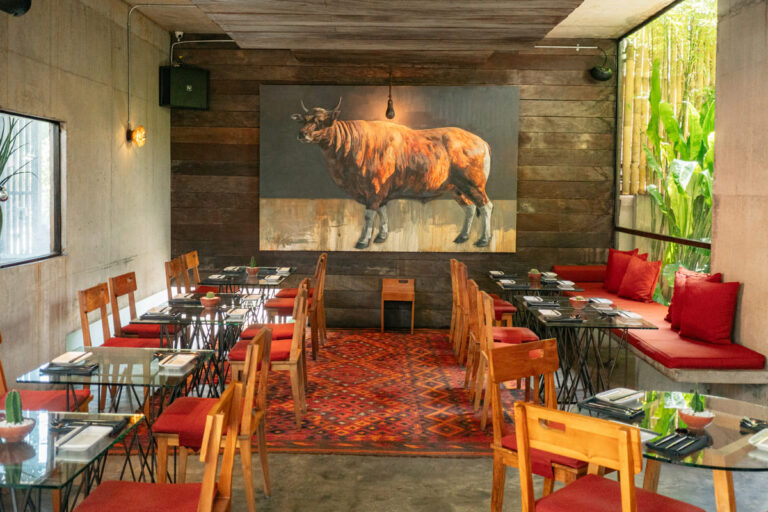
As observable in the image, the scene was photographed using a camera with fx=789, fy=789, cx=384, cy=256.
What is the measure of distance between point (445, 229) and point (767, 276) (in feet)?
14.6

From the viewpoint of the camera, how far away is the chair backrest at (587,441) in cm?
268

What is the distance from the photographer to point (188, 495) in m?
3.09

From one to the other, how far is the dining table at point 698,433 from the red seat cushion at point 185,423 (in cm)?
186

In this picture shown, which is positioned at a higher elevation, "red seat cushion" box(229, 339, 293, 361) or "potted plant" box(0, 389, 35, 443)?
"potted plant" box(0, 389, 35, 443)

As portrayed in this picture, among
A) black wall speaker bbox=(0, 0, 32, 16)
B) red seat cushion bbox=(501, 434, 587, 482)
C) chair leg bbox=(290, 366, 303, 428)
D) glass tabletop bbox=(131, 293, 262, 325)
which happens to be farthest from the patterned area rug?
black wall speaker bbox=(0, 0, 32, 16)

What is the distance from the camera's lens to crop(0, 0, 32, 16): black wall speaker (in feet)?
16.5

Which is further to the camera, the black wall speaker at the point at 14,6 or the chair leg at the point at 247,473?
the black wall speaker at the point at 14,6

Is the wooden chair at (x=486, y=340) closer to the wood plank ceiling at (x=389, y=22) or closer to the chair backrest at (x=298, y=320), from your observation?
the chair backrest at (x=298, y=320)

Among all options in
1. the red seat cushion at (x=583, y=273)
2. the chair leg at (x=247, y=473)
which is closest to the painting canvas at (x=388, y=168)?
the red seat cushion at (x=583, y=273)

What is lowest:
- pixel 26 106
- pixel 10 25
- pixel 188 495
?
pixel 188 495

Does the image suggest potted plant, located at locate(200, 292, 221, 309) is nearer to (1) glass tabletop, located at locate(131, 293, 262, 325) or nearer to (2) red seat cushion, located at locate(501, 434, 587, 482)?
(1) glass tabletop, located at locate(131, 293, 262, 325)

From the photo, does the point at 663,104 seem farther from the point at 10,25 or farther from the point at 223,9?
the point at 10,25

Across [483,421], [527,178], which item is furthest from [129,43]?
[483,421]

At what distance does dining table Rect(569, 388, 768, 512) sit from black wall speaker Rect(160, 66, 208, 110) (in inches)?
279
